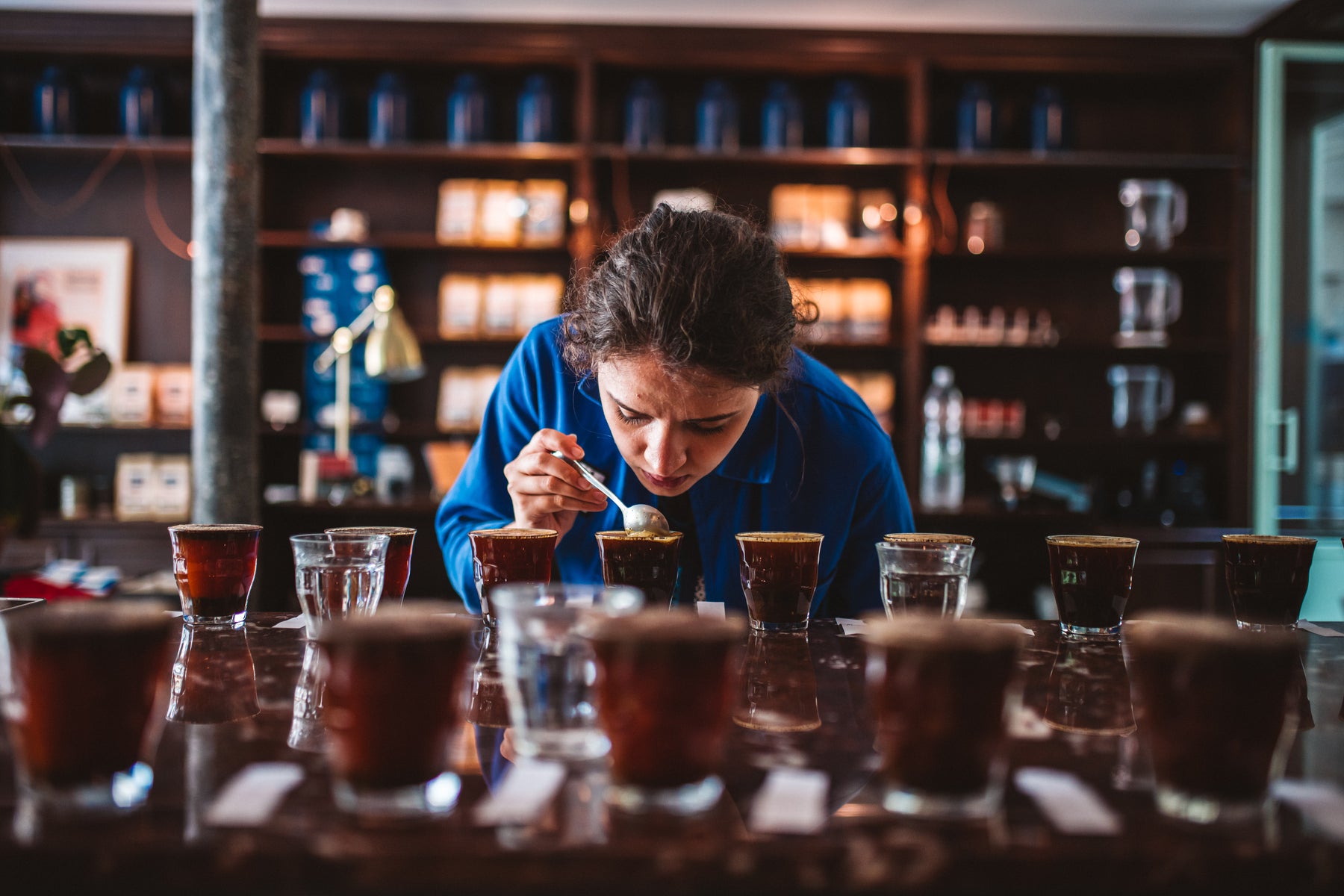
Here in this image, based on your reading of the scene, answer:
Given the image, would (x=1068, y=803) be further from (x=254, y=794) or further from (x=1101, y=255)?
(x=1101, y=255)

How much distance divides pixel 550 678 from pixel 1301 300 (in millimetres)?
4507

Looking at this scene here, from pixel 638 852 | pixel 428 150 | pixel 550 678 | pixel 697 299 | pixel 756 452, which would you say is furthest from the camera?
pixel 428 150

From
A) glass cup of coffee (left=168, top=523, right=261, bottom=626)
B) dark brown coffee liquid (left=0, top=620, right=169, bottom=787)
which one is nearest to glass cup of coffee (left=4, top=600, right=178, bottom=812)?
dark brown coffee liquid (left=0, top=620, right=169, bottom=787)

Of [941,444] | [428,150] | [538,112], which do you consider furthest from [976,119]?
[428,150]

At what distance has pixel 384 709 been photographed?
58cm

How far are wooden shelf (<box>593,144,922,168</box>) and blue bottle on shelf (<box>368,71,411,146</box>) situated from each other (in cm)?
82

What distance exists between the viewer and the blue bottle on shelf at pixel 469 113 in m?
4.17

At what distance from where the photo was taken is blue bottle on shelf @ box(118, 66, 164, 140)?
417 cm

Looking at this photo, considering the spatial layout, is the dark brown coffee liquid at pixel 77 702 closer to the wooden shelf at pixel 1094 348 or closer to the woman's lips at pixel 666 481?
the woman's lips at pixel 666 481

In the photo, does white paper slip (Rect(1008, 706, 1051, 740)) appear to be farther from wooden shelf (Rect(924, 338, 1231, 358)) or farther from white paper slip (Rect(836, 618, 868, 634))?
wooden shelf (Rect(924, 338, 1231, 358))

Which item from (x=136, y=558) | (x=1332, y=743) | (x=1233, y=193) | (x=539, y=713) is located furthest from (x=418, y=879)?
(x=1233, y=193)

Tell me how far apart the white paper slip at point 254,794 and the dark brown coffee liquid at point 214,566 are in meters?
0.51

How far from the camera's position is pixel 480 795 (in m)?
0.59

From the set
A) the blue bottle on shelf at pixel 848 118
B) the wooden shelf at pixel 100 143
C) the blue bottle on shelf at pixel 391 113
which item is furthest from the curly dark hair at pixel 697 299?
the wooden shelf at pixel 100 143
